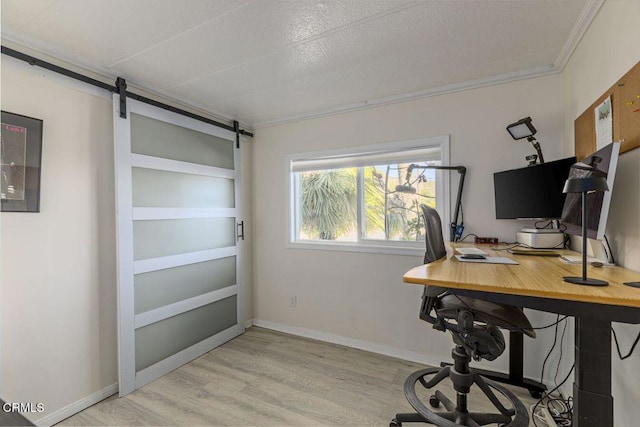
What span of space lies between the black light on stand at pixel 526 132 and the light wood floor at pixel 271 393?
1.68 meters

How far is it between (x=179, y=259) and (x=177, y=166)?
0.82m

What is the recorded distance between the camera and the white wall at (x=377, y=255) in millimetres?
2186

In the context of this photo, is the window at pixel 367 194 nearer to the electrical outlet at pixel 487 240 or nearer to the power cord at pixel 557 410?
the electrical outlet at pixel 487 240

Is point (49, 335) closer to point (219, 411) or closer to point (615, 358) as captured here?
point (219, 411)

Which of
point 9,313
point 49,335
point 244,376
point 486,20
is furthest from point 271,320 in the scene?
point 486,20

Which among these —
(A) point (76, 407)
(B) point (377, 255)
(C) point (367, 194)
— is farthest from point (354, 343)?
(A) point (76, 407)

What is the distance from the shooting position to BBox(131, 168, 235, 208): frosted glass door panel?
7.36ft

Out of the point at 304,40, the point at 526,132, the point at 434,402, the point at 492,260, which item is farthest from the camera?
the point at 526,132

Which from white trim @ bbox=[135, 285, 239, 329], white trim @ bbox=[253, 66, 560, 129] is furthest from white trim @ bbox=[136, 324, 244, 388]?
white trim @ bbox=[253, 66, 560, 129]

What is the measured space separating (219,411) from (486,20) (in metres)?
2.88

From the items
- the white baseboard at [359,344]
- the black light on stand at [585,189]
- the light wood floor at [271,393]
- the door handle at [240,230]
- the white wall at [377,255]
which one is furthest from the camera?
the door handle at [240,230]

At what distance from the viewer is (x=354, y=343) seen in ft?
9.13

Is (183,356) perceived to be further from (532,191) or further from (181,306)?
(532,191)

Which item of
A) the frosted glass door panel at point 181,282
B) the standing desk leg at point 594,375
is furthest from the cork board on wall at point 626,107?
the frosted glass door panel at point 181,282
